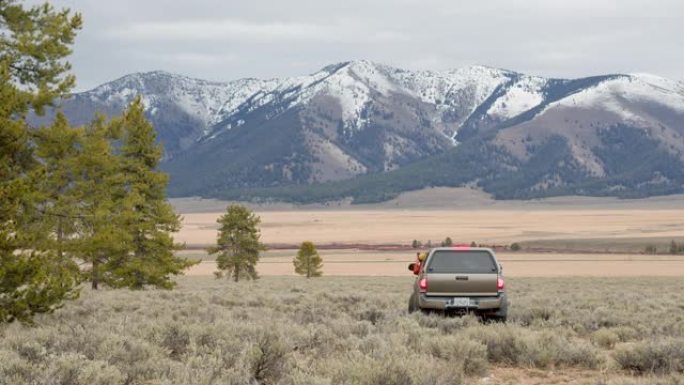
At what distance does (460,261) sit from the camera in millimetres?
16875

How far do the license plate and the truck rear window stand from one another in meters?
0.75

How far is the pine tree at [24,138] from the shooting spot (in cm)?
1179

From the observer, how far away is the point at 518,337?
1150cm

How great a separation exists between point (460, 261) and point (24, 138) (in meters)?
9.40

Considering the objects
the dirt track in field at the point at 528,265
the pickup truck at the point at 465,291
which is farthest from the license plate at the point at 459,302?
the dirt track in field at the point at 528,265

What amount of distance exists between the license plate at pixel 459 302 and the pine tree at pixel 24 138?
7570 mm

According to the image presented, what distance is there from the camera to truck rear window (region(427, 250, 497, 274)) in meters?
16.6

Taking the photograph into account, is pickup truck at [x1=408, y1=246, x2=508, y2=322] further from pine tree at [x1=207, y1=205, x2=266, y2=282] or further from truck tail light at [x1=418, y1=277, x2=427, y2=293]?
pine tree at [x1=207, y1=205, x2=266, y2=282]

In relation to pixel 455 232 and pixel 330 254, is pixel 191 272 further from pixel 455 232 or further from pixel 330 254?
pixel 455 232

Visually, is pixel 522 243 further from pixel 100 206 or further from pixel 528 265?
pixel 100 206

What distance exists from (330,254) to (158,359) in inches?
3995

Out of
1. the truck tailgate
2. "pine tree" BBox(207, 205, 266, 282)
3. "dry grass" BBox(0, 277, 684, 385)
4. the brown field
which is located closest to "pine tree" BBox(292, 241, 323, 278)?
"pine tree" BBox(207, 205, 266, 282)

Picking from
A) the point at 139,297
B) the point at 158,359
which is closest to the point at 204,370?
the point at 158,359

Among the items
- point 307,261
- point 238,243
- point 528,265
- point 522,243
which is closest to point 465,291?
point 238,243
